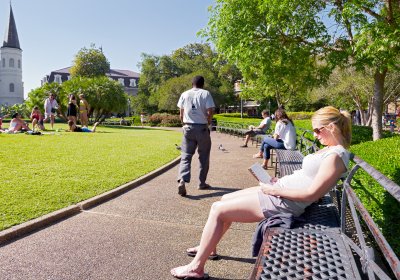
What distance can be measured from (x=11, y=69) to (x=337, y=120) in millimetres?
109276

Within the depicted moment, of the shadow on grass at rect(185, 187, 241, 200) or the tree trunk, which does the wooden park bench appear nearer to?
the shadow on grass at rect(185, 187, 241, 200)

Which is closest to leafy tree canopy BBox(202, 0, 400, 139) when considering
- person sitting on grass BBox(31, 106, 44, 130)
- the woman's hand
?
the woman's hand

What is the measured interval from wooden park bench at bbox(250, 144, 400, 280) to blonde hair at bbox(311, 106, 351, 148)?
0.27m

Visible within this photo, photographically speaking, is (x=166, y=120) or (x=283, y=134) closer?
(x=283, y=134)

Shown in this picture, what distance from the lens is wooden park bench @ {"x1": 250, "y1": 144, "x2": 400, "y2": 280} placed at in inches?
74.4

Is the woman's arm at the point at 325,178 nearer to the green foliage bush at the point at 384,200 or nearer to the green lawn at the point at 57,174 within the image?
the green foliage bush at the point at 384,200

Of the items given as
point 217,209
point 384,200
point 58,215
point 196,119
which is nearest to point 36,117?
point 196,119

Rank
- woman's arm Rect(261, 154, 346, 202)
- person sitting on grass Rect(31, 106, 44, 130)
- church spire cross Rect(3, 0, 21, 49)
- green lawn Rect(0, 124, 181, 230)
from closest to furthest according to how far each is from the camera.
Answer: woman's arm Rect(261, 154, 346, 202) < green lawn Rect(0, 124, 181, 230) < person sitting on grass Rect(31, 106, 44, 130) < church spire cross Rect(3, 0, 21, 49)

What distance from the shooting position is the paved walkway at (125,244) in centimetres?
321

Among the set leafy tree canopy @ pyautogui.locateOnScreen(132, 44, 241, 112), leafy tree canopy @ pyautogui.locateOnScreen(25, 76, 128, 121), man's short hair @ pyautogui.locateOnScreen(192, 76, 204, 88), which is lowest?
man's short hair @ pyautogui.locateOnScreen(192, 76, 204, 88)

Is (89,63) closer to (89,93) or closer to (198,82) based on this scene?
(89,93)

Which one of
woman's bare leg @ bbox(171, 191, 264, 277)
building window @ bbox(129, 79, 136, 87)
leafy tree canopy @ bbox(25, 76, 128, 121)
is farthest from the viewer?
building window @ bbox(129, 79, 136, 87)

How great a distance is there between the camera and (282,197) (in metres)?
2.86

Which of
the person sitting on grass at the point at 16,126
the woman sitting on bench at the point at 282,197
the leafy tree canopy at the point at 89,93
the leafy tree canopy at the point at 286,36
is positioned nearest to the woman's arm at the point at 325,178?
the woman sitting on bench at the point at 282,197
